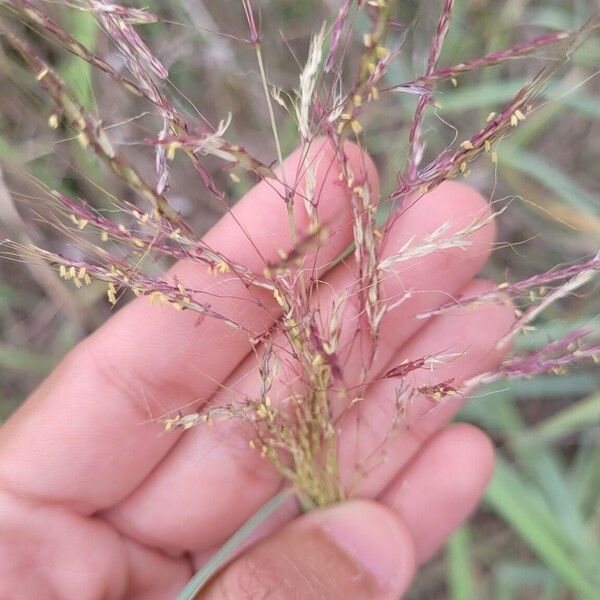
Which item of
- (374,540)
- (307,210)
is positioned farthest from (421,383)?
(307,210)

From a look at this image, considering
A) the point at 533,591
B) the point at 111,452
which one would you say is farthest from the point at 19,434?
the point at 533,591

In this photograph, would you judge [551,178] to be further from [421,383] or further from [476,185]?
[421,383]

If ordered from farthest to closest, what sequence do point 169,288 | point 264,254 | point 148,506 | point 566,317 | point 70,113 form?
1. point 566,317
2. point 148,506
3. point 264,254
4. point 169,288
5. point 70,113

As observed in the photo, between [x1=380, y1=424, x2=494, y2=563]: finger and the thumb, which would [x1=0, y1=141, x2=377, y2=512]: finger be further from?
[x1=380, y1=424, x2=494, y2=563]: finger

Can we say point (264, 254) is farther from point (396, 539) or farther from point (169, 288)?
point (396, 539)

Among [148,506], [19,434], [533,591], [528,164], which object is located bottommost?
[533,591]

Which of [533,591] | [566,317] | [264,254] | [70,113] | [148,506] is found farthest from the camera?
[533,591]

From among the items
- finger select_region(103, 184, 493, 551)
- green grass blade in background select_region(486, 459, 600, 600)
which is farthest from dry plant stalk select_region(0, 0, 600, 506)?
green grass blade in background select_region(486, 459, 600, 600)
